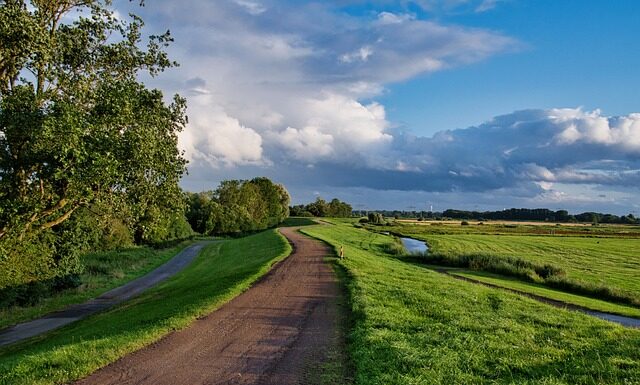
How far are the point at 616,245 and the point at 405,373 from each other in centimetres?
9707

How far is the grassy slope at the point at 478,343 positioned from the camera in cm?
928

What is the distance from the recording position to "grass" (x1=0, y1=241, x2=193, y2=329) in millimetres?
29266

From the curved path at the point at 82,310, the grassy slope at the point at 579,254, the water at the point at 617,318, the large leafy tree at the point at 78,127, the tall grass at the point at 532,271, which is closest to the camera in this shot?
the large leafy tree at the point at 78,127

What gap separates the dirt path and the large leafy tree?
757cm

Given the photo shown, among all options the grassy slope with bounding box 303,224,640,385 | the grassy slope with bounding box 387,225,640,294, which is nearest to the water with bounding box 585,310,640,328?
the grassy slope with bounding box 303,224,640,385

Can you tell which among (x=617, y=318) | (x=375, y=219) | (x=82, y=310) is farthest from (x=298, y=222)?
(x=617, y=318)

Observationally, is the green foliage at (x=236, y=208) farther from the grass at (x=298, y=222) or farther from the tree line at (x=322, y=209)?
the tree line at (x=322, y=209)

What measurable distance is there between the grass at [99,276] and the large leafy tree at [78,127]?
10.6 meters

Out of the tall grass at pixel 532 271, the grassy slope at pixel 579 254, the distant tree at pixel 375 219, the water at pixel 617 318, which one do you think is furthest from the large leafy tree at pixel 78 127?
the distant tree at pixel 375 219

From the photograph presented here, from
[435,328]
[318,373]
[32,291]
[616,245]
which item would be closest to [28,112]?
[318,373]

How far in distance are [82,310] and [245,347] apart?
24291mm

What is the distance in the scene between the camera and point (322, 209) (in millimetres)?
189500

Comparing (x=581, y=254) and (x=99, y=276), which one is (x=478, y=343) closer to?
(x=99, y=276)

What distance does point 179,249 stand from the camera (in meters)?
80.6
